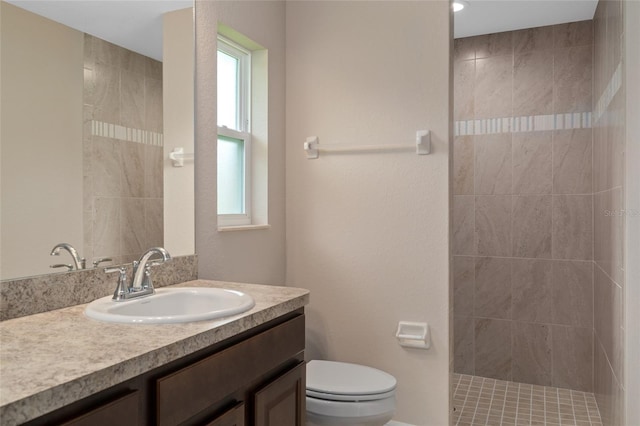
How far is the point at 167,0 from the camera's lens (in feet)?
5.79

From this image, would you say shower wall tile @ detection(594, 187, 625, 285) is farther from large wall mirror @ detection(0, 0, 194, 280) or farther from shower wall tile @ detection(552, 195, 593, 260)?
large wall mirror @ detection(0, 0, 194, 280)

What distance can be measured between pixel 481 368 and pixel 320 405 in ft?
6.12

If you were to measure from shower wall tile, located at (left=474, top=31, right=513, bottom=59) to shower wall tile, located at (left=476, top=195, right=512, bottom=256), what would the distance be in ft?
3.24

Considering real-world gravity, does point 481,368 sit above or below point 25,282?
below

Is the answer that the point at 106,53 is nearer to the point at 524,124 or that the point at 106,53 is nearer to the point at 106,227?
the point at 106,227

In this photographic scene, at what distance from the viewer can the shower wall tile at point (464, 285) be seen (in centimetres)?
336

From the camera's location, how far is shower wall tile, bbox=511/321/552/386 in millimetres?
3168

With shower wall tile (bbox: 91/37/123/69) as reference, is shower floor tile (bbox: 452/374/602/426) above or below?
below

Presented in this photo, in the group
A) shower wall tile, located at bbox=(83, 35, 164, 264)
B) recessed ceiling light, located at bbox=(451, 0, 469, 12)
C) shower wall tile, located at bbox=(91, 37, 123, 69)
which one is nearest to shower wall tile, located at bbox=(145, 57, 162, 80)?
shower wall tile, located at bbox=(83, 35, 164, 264)

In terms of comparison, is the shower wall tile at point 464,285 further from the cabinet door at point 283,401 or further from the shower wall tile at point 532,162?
the cabinet door at point 283,401

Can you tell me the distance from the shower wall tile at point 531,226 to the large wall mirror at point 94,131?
7.46 ft

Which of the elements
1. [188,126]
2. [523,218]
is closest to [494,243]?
[523,218]

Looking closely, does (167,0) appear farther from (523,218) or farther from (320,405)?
(523,218)

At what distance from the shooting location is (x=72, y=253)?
4.70 ft
